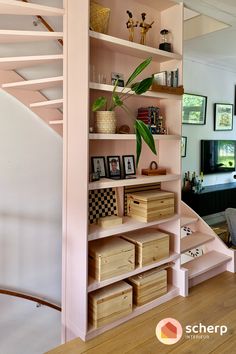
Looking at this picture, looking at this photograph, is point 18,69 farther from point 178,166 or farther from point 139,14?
point 178,166

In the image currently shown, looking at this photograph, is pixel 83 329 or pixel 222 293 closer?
pixel 83 329

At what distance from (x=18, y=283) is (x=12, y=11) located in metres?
2.02

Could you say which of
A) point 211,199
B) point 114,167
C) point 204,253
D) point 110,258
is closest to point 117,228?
point 110,258

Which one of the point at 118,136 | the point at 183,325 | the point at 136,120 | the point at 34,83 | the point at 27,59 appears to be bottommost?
the point at 183,325

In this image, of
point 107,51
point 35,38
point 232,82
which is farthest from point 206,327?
point 232,82

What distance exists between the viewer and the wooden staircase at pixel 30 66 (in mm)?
1837

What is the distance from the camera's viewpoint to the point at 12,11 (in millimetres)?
1849

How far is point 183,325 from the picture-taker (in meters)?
2.09

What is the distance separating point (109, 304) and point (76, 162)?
1.03 meters

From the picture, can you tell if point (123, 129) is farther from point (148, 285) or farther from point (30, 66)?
point (148, 285)

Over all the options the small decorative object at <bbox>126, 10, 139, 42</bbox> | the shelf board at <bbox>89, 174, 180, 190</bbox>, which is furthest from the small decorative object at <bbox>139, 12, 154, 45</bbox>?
the shelf board at <bbox>89, 174, 180, 190</bbox>

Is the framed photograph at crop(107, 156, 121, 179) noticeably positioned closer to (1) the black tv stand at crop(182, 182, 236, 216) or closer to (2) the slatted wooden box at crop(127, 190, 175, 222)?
(2) the slatted wooden box at crop(127, 190, 175, 222)

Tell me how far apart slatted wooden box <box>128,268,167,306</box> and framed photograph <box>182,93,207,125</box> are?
292cm

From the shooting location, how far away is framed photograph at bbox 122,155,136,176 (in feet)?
7.90
